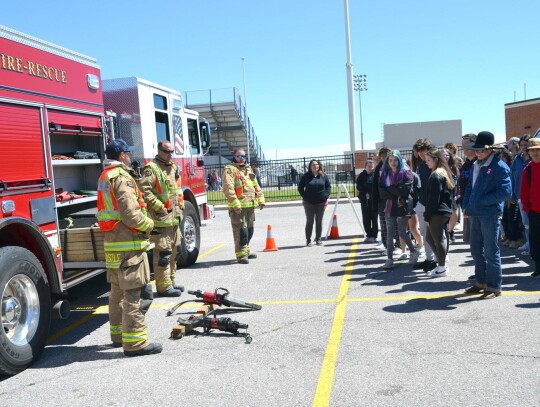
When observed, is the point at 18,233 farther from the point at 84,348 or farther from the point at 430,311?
the point at 430,311

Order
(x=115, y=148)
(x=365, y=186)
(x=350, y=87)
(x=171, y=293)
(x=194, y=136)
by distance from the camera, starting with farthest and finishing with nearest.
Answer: (x=350, y=87) < (x=365, y=186) < (x=194, y=136) < (x=171, y=293) < (x=115, y=148)

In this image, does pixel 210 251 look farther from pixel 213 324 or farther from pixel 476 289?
pixel 476 289

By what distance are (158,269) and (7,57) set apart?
125 inches

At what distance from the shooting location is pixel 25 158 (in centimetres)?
516

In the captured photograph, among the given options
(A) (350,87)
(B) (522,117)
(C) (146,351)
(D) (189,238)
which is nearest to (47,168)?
(C) (146,351)

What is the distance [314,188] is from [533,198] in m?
4.57

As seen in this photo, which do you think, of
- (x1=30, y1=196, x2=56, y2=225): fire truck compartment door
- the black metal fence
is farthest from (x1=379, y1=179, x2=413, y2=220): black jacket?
the black metal fence

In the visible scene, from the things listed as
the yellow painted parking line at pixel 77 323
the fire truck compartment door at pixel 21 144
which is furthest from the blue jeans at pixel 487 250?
the fire truck compartment door at pixel 21 144

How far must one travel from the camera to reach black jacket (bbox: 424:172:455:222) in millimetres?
6832

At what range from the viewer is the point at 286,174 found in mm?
28969

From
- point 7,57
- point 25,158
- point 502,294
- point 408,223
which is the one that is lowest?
point 502,294

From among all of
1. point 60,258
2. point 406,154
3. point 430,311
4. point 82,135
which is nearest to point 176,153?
point 82,135

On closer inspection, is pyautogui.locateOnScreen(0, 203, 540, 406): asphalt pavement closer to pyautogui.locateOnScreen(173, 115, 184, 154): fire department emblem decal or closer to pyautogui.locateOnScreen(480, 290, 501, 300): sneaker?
pyautogui.locateOnScreen(480, 290, 501, 300): sneaker

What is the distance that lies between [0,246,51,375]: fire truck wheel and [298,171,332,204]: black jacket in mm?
6492
